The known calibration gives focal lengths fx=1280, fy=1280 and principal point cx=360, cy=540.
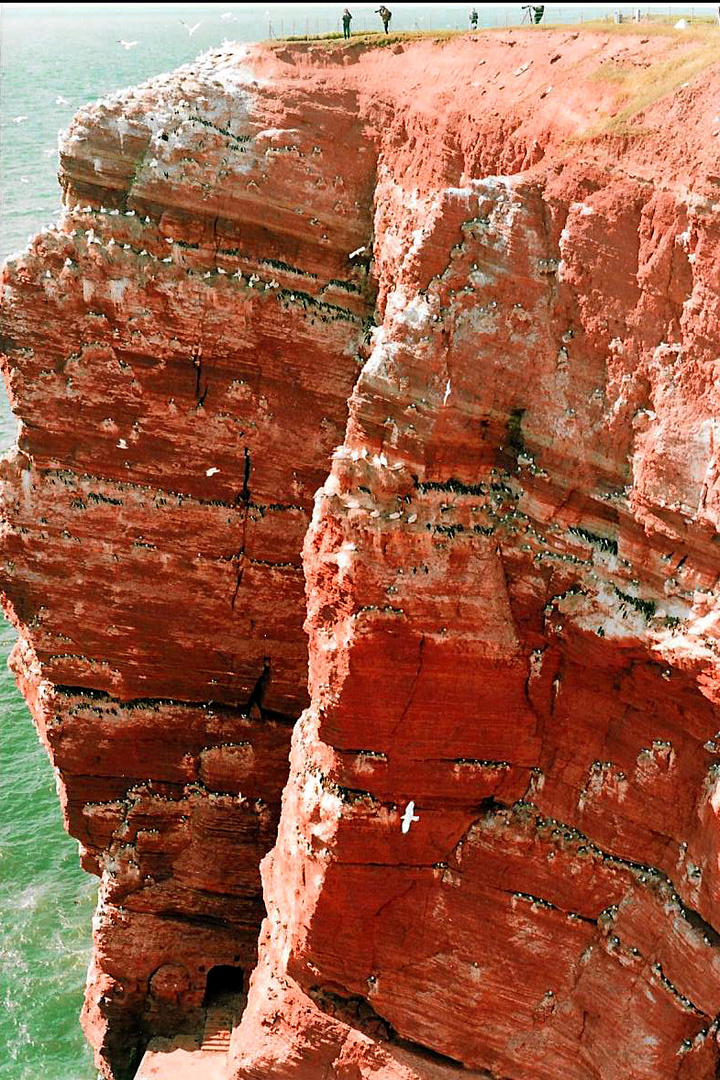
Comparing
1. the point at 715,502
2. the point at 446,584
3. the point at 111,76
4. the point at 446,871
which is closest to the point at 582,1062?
the point at 446,871

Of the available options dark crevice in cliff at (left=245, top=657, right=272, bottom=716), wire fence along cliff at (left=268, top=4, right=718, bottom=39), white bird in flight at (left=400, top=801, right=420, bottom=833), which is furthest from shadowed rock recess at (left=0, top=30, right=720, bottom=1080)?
wire fence along cliff at (left=268, top=4, right=718, bottom=39)

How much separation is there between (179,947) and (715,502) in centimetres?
1722

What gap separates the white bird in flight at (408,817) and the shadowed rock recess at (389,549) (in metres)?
0.24

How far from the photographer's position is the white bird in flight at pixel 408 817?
1711 cm

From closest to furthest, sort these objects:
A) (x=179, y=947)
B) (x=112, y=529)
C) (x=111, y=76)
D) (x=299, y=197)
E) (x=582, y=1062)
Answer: (x=582, y=1062) → (x=299, y=197) → (x=112, y=529) → (x=179, y=947) → (x=111, y=76)

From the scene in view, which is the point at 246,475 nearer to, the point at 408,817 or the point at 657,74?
the point at 408,817

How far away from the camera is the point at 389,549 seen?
16.3 m

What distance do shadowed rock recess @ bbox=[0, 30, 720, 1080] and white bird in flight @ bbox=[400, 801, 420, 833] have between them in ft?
0.78

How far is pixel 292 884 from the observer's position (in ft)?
63.1

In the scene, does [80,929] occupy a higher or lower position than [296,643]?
lower

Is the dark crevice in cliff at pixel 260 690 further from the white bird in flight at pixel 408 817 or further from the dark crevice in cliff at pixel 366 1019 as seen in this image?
the white bird in flight at pixel 408 817

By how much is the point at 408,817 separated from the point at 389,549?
3.72 meters

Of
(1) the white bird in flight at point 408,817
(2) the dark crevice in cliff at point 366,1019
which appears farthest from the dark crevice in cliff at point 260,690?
(1) the white bird in flight at point 408,817

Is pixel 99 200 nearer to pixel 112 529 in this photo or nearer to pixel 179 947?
pixel 112 529
